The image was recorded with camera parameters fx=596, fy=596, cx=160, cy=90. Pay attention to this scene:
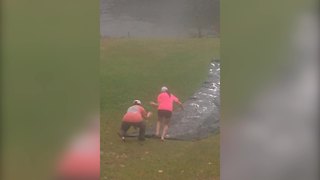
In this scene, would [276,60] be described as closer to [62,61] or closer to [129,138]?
[129,138]

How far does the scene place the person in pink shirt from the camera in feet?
14.9

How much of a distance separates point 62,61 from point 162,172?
1125 mm

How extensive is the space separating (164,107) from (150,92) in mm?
157

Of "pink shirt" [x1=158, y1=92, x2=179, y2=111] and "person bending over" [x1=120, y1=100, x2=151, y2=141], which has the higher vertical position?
"pink shirt" [x1=158, y1=92, x2=179, y2=111]

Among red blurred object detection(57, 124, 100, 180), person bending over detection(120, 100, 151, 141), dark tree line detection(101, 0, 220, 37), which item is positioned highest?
dark tree line detection(101, 0, 220, 37)

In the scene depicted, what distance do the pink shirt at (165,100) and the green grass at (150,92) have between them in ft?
0.15

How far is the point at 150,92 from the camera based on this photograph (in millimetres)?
4531

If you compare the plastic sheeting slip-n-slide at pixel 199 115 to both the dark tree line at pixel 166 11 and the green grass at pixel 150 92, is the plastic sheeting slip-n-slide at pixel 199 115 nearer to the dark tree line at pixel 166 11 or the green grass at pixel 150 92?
the green grass at pixel 150 92

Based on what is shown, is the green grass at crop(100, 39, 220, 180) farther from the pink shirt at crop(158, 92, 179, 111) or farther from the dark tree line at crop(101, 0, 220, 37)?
the dark tree line at crop(101, 0, 220, 37)

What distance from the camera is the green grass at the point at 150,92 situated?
4.50 m

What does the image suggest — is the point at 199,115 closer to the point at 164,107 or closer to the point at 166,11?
the point at 164,107

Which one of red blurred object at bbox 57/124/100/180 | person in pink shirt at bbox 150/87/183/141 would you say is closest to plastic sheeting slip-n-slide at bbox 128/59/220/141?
person in pink shirt at bbox 150/87/183/141

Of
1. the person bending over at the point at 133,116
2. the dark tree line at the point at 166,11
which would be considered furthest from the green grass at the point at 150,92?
the dark tree line at the point at 166,11

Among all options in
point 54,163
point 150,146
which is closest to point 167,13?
point 150,146
